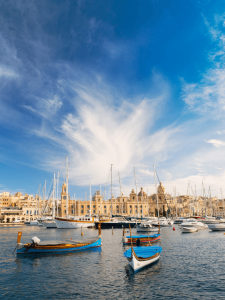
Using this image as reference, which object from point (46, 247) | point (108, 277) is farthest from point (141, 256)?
point (46, 247)

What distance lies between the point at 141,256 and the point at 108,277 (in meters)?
5.04

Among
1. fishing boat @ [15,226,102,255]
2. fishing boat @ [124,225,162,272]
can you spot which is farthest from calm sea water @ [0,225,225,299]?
fishing boat @ [15,226,102,255]

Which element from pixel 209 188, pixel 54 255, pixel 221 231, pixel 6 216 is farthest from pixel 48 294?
pixel 6 216

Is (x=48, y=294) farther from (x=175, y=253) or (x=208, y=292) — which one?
(x=175, y=253)

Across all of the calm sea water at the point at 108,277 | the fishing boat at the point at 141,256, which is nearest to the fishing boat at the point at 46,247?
the calm sea water at the point at 108,277

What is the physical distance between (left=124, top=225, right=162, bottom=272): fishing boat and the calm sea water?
63 cm

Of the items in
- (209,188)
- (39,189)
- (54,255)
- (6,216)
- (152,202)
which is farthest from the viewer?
(152,202)

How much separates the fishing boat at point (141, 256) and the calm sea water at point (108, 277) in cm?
63

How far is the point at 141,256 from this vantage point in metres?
24.5

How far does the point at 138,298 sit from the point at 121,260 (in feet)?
38.8

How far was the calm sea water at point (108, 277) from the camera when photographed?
56.2ft

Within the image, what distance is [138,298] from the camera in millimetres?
16281

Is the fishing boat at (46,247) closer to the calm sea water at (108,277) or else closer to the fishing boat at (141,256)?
the calm sea water at (108,277)

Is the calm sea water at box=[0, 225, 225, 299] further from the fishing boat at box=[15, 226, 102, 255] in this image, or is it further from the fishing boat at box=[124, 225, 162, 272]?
the fishing boat at box=[15, 226, 102, 255]
